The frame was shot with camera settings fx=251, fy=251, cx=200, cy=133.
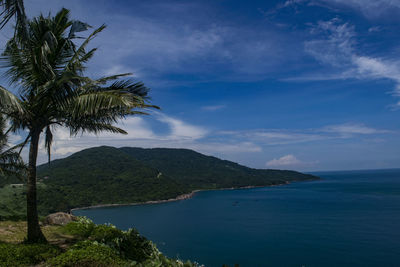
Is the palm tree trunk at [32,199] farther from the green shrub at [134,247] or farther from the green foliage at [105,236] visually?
the green shrub at [134,247]

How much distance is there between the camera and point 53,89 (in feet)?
23.9

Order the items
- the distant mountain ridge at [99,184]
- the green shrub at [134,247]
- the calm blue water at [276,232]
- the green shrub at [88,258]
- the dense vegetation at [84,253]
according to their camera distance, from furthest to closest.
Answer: the distant mountain ridge at [99,184] → the calm blue water at [276,232] → the green shrub at [134,247] → the dense vegetation at [84,253] → the green shrub at [88,258]

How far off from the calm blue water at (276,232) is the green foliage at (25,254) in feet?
139

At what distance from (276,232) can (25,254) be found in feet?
252

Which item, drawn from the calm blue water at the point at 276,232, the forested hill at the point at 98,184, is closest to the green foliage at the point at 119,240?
the calm blue water at the point at 276,232

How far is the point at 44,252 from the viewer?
6961mm

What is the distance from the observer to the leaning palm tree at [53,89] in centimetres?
707

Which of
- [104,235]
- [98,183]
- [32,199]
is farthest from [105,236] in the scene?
[98,183]

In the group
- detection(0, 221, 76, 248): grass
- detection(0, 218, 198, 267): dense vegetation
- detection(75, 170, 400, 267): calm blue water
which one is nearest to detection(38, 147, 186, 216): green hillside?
detection(75, 170, 400, 267): calm blue water

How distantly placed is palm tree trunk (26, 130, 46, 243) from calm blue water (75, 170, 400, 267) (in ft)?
138

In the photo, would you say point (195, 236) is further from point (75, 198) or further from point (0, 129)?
point (75, 198)

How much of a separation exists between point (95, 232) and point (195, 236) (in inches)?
2703

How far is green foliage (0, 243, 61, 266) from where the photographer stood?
20.4ft

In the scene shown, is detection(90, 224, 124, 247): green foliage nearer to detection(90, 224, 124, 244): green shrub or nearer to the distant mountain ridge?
detection(90, 224, 124, 244): green shrub
